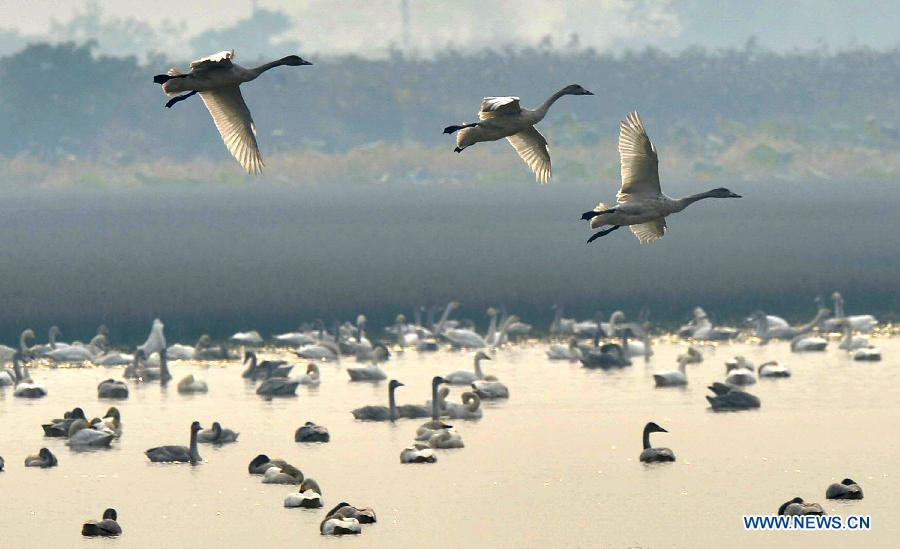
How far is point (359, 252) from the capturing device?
16300cm

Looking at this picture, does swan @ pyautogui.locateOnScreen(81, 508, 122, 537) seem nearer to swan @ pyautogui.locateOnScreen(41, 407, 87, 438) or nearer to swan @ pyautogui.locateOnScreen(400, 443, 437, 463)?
swan @ pyautogui.locateOnScreen(400, 443, 437, 463)

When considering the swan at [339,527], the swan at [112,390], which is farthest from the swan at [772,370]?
the swan at [339,527]

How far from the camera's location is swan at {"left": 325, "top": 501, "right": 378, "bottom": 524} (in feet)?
124

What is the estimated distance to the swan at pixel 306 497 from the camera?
4009cm

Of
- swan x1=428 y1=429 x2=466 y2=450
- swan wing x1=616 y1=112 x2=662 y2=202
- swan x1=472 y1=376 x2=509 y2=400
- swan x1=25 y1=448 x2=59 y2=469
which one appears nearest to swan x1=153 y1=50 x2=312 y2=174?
swan wing x1=616 y1=112 x2=662 y2=202

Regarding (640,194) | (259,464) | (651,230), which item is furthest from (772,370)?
(640,194)

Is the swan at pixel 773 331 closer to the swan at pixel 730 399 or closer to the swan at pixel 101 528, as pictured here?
the swan at pixel 730 399

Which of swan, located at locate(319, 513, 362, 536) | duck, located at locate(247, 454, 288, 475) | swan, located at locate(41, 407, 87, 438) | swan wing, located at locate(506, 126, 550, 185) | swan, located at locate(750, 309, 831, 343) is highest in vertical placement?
swan wing, located at locate(506, 126, 550, 185)

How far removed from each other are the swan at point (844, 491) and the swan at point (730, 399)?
12337 mm

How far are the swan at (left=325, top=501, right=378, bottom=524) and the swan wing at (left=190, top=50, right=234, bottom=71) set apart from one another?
9.74 m

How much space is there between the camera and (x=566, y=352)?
6391 cm

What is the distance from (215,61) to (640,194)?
22.7 feet

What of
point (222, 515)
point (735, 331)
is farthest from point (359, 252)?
point (222, 515)

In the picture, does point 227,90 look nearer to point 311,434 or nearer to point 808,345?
point 311,434
